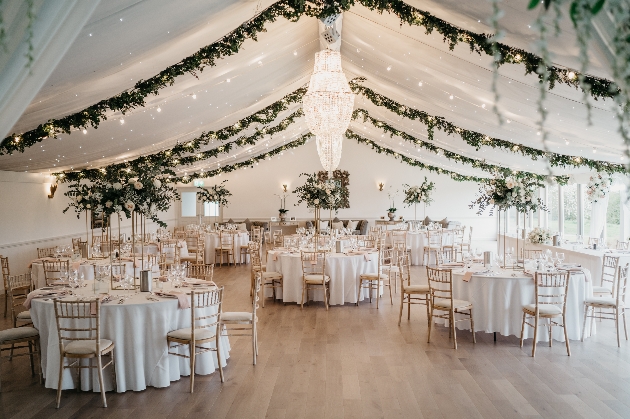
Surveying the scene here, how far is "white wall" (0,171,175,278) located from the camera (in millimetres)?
10352

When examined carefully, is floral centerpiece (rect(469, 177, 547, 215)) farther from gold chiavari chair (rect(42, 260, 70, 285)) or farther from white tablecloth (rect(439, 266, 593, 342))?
gold chiavari chair (rect(42, 260, 70, 285))

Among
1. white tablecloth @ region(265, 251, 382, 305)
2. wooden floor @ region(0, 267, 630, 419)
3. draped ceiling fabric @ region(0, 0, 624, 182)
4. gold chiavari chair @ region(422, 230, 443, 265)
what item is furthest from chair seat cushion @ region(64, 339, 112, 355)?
gold chiavari chair @ region(422, 230, 443, 265)

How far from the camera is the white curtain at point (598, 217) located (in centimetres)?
1177

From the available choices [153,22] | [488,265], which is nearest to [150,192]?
[153,22]

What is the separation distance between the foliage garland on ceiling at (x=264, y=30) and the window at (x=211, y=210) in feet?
43.8

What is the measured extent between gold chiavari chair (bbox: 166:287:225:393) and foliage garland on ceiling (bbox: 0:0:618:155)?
282 centimetres

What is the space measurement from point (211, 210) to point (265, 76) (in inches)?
504

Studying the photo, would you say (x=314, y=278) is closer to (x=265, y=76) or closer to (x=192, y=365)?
(x=265, y=76)

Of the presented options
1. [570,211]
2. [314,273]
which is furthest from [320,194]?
[570,211]

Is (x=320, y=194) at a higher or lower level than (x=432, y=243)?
higher

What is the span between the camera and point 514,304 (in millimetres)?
6801

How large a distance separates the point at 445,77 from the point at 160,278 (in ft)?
15.5

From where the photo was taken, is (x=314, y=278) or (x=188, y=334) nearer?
(x=188, y=334)

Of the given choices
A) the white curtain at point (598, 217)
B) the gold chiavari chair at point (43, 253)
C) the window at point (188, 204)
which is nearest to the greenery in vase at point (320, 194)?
the gold chiavari chair at point (43, 253)
